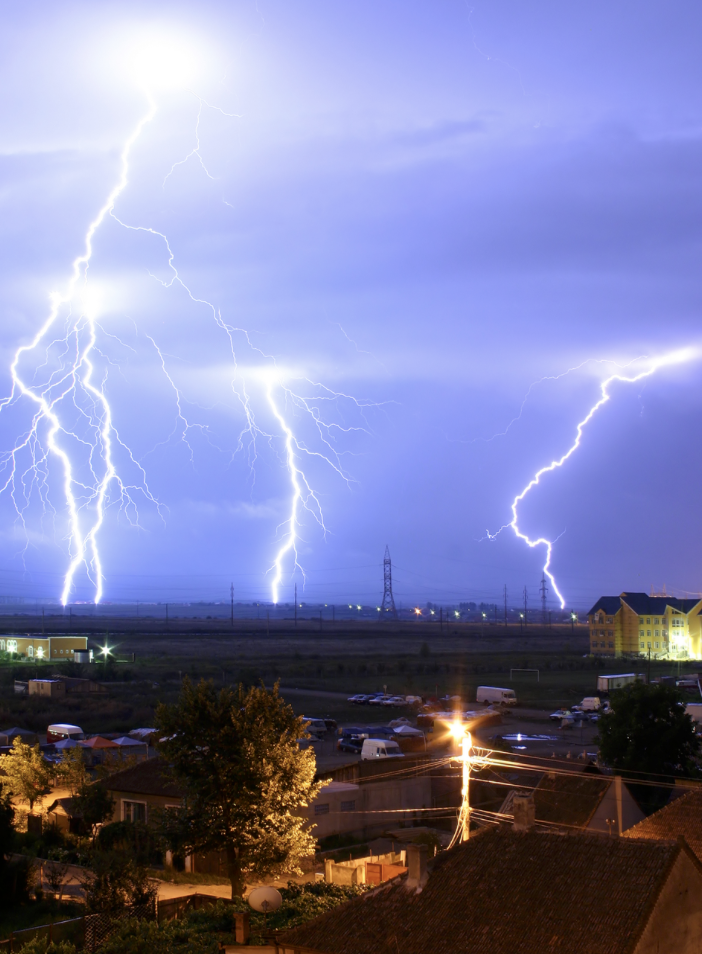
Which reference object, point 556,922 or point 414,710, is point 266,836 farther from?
point 414,710

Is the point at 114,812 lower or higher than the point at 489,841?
lower

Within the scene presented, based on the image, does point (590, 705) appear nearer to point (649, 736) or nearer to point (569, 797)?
point (649, 736)

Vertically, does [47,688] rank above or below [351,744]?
above

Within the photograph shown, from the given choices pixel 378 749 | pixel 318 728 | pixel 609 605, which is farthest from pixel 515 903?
pixel 609 605

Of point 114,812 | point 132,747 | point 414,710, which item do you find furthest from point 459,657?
point 114,812

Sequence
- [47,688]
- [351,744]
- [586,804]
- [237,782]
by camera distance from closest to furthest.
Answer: [237,782]
[586,804]
[351,744]
[47,688]

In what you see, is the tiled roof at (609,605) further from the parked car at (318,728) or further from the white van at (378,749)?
the white van at (378,749)
